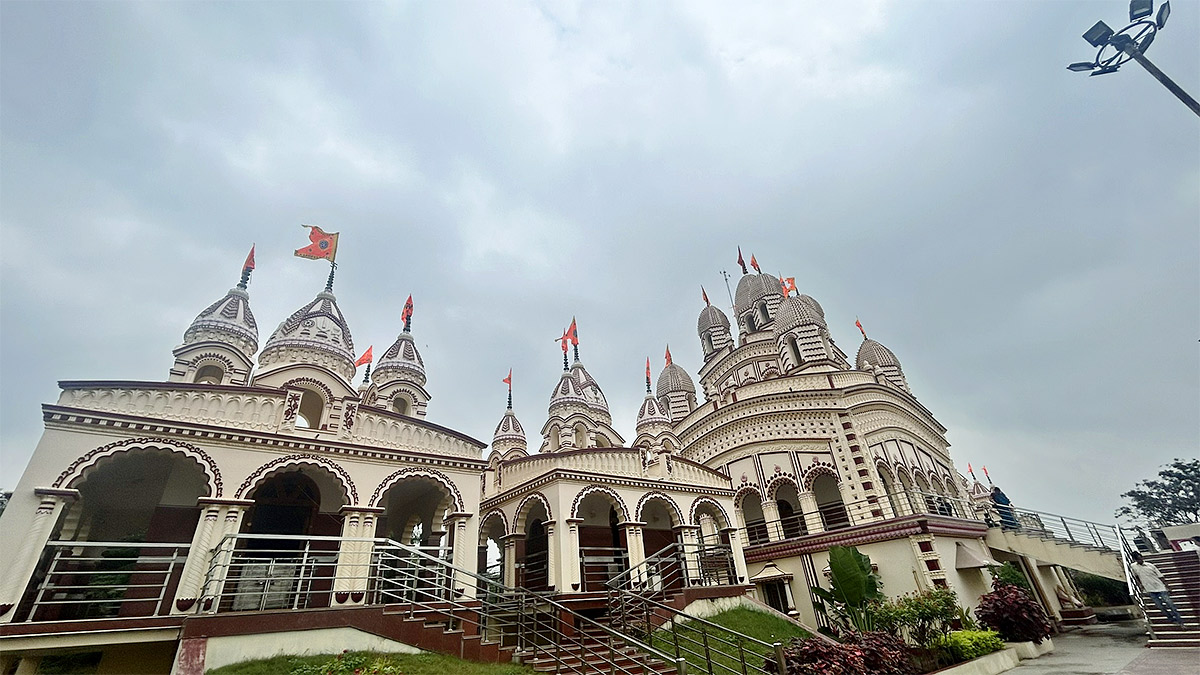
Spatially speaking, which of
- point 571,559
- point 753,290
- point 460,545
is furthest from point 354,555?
point 753,290

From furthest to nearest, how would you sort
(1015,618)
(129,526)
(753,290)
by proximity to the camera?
1. (753,290)
2. (1015,618)
3. (129,526)

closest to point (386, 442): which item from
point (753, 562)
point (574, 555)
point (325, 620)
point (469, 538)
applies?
point (469, 538)

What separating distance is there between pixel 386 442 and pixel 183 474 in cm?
444

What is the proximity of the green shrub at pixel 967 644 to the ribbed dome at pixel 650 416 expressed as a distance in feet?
56.3

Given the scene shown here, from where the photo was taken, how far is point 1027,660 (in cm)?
1403

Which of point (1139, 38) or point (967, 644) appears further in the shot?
point (967, 644)

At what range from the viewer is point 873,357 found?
3259 centimetres

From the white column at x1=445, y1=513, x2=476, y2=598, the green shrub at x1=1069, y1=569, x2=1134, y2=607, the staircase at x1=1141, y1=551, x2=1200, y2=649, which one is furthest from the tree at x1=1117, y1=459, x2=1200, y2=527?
the white column at x1=445, y1=513, x2=476, y2=598

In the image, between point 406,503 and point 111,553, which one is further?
point 406,503

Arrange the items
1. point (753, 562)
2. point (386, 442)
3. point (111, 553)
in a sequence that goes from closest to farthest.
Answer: point (111, 553)
point (386, 442)
point (753, 562)

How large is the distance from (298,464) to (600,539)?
9.80m

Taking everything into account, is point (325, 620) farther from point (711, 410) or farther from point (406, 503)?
point (711, 410)

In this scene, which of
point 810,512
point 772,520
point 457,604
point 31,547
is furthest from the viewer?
point 772,520

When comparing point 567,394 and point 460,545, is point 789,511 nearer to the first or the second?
point 567,394
